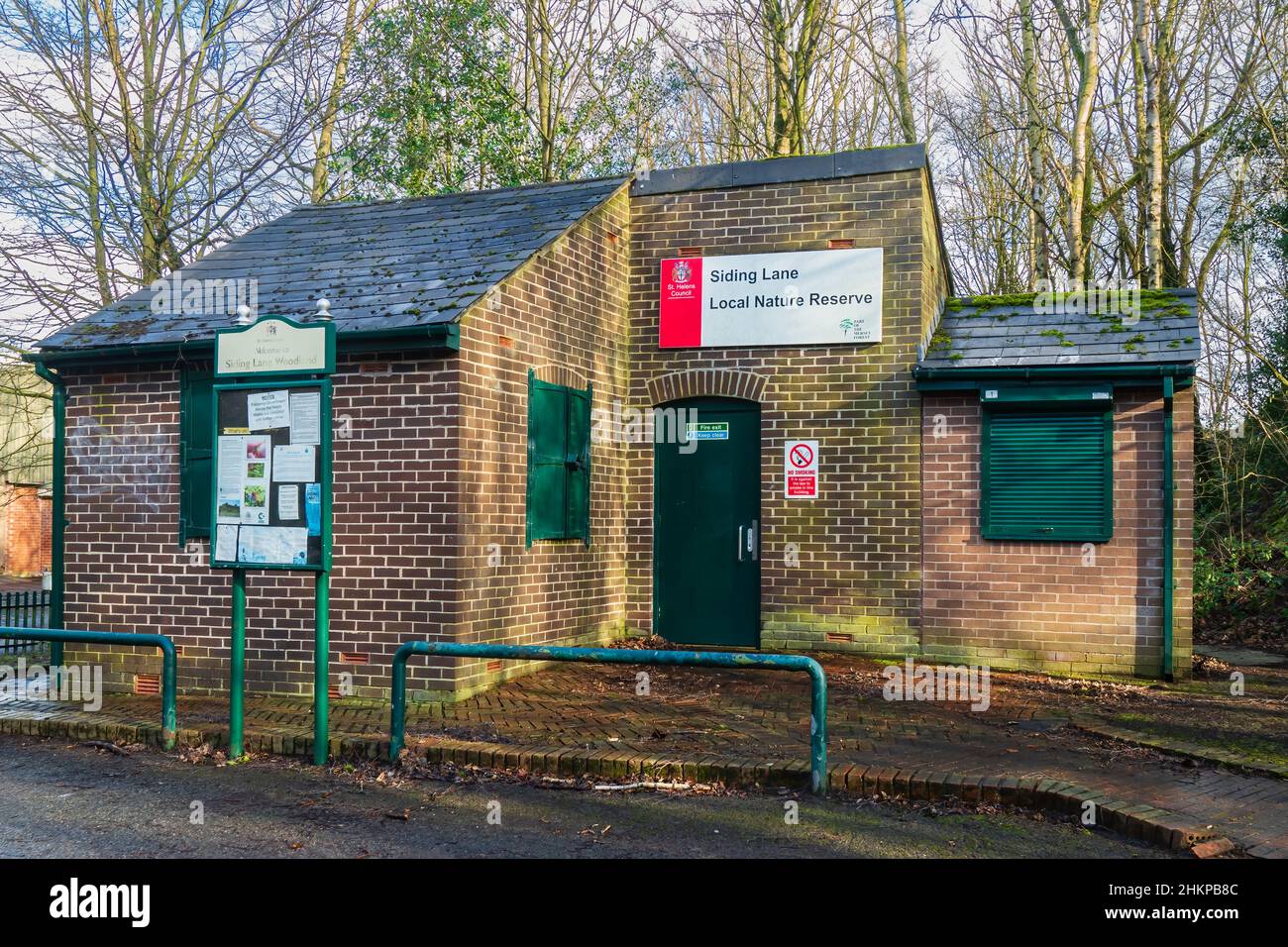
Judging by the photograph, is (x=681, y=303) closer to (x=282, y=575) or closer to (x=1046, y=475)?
(x=1046, y=475)

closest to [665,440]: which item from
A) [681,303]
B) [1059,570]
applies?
[681,303]

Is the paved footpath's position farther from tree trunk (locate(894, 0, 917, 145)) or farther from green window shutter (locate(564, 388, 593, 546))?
tree trunk (locate(894, 0, 917, 145))

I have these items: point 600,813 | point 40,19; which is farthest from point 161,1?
point 600,813

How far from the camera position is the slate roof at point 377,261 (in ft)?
33.1

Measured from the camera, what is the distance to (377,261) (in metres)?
11.2

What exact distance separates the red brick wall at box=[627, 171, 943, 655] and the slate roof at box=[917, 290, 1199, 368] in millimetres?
456

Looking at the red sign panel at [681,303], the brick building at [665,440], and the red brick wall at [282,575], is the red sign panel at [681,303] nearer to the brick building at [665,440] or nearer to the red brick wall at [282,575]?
the brick building at [665,440]

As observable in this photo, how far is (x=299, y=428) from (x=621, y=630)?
5.89 m

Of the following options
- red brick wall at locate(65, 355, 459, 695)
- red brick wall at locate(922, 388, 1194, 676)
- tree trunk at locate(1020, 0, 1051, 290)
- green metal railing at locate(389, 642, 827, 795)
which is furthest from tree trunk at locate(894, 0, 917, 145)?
green metal railing at locate(389, 642, 827, 795)

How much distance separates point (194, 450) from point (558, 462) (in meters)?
3.33

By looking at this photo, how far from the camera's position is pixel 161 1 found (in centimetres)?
1672

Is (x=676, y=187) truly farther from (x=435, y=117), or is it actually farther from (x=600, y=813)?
(x=435, y=117)

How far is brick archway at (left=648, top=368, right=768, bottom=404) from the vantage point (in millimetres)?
12195

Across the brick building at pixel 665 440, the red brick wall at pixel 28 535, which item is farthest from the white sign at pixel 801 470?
the red brick wall at pixel 28 535
